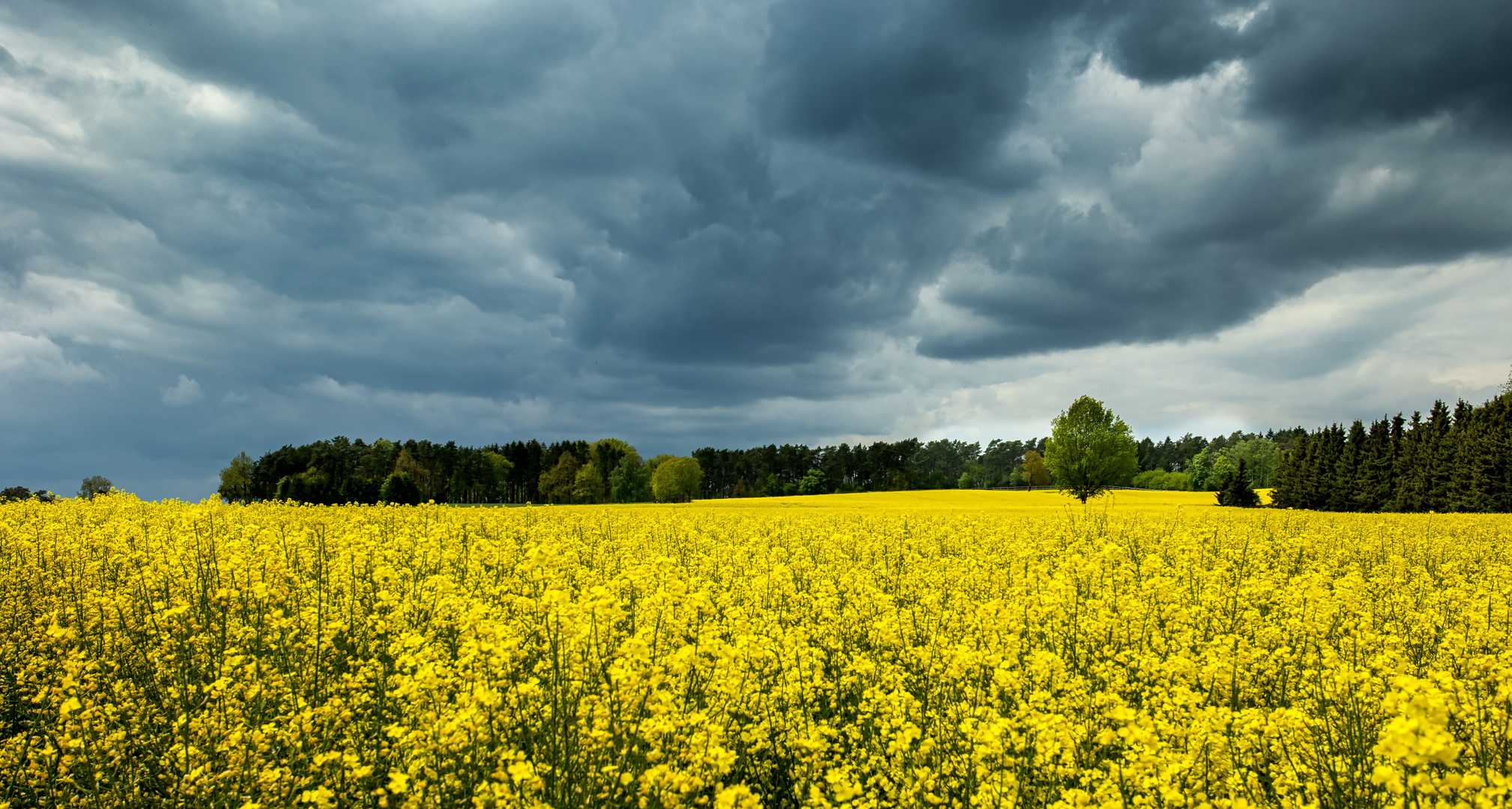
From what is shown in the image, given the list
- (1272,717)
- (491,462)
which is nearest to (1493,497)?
(1272,717)

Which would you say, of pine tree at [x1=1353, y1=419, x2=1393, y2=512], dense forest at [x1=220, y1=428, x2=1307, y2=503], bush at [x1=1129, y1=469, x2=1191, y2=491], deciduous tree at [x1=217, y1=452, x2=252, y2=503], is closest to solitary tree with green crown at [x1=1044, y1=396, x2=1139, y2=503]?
pine tree at [x1=1353, y1=419, x2=1393, y2=512]

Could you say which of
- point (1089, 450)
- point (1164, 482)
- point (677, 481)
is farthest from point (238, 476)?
point (1164, 482)

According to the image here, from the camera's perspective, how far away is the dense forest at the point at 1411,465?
4234 cm

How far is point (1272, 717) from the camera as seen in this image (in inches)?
194

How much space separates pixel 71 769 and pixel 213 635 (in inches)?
58.6

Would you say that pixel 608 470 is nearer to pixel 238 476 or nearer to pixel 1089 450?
pixel 238 476

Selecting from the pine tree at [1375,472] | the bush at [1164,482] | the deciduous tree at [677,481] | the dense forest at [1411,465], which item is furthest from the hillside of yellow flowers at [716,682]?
the bush at [1164,482]

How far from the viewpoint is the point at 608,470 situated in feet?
335

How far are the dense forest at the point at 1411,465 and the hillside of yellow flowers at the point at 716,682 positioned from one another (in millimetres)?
47308

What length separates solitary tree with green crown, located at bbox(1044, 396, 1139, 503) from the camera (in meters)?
48.2

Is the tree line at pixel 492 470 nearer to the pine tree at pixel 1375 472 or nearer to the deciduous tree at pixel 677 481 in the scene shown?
the deciduous tree at pixel 677 481

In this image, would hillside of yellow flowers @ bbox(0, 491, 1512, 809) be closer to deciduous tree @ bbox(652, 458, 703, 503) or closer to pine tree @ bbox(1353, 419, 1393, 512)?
pine tree @ bbox(1353, 419, 1393, 512)

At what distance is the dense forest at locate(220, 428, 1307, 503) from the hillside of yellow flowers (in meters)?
70.7

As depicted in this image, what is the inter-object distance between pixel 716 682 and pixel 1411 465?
66.8 meters
